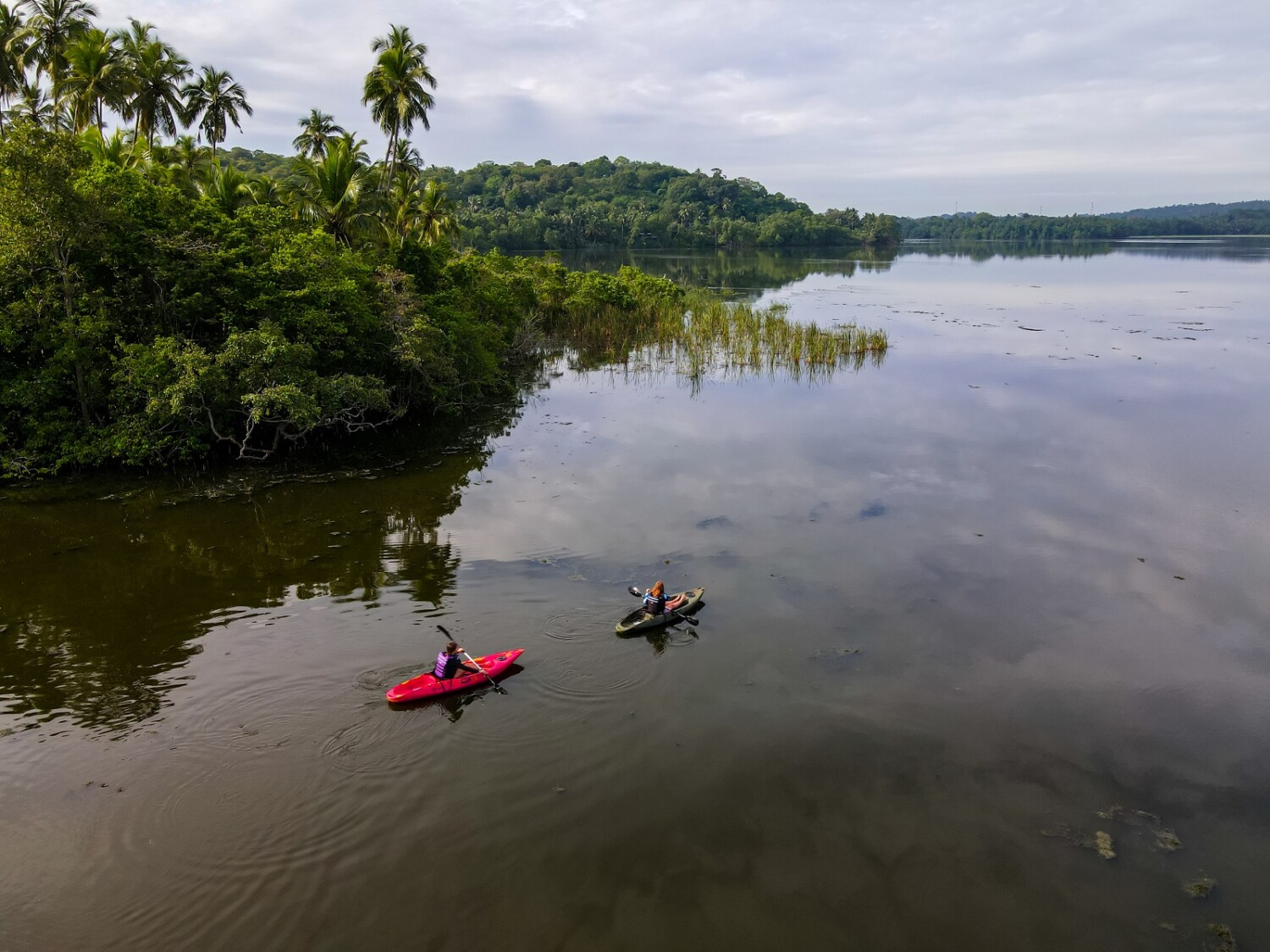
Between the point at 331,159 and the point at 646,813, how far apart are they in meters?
23.6

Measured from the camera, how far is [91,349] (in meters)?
17.6

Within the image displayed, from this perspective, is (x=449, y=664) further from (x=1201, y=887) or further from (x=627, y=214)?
(x=627, y=214)

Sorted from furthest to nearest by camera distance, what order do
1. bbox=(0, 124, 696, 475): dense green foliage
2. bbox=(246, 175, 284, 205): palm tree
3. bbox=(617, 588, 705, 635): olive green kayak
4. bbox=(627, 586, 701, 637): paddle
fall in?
bbox=(246, 175, 284, 205): palm tree
bbox=(0, 124, 696, 475): dense green foliage
bbox=(627, 586, 701, 637): paddle
bbox=(617, 588, 705, 635): olive green kayak

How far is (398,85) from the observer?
29.7 meters

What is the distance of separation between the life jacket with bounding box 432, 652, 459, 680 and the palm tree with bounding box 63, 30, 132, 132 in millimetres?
25811

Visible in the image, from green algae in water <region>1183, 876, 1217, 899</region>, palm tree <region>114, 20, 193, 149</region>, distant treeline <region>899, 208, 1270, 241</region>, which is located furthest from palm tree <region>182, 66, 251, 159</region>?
distant treeline <region>899, 208, 1270, 241</region>

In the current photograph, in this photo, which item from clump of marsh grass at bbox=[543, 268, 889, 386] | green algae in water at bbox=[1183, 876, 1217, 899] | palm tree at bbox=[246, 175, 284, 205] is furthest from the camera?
clump of marsh grass at bbox=[543, 268, 889, 386]

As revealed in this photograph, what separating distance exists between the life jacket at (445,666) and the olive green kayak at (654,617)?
291 centimetres

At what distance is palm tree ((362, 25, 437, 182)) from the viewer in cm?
2945

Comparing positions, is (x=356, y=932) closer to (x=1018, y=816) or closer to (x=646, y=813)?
(x=646, y=813)

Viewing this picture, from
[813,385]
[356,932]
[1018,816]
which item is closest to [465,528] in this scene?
[356,932]

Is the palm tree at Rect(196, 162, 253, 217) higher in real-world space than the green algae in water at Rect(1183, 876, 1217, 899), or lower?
higher

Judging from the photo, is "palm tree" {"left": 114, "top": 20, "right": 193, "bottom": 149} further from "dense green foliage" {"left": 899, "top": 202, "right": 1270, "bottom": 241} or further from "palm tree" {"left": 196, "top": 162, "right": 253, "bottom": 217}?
"dense green foliage" {"left": 899, "top": 202, "right": 1270, "bottom": 241}

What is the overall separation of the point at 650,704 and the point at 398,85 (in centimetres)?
2877
